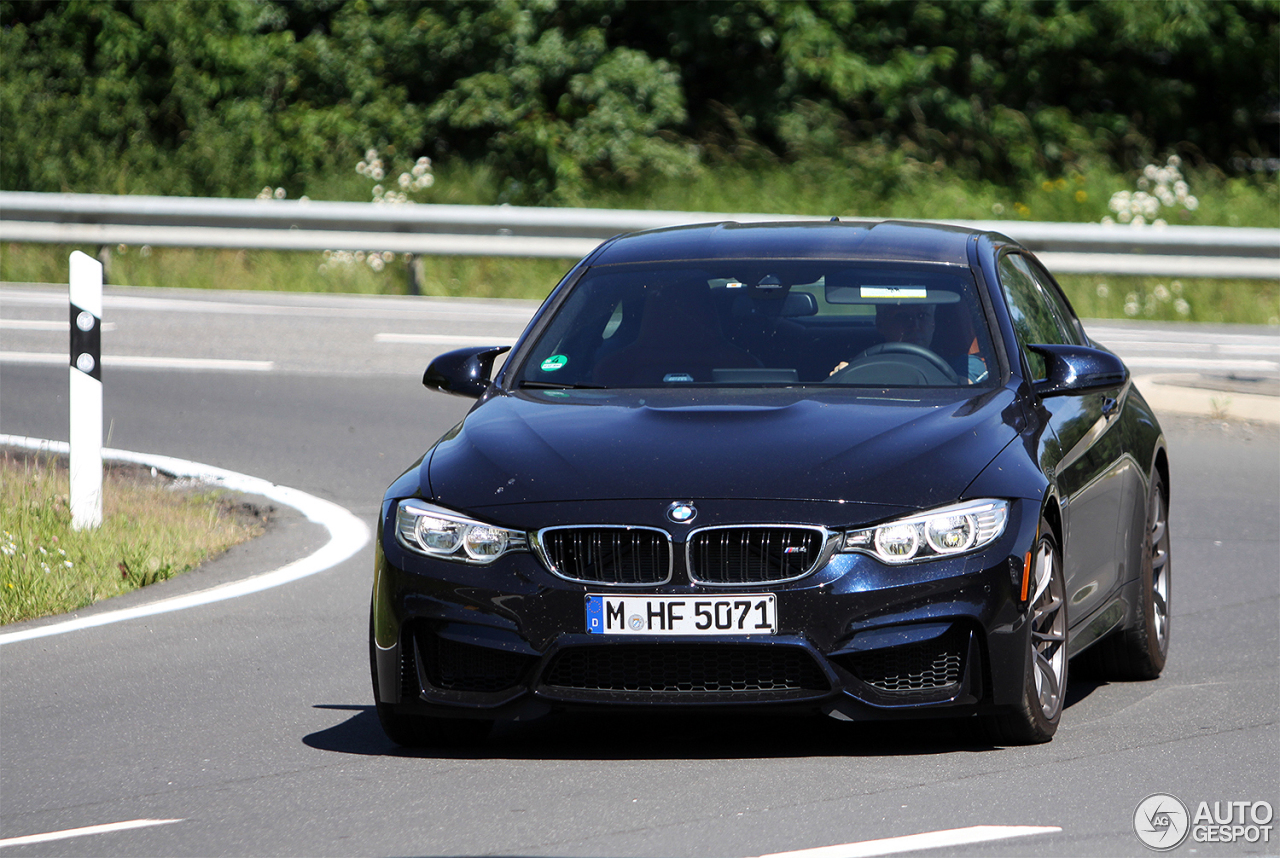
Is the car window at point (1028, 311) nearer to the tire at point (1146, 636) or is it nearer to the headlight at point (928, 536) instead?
the tire at point (1146, 636)

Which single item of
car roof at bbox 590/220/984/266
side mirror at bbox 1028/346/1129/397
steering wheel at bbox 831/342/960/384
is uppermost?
car roof at bbox 590/220/984/266

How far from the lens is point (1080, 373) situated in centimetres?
596

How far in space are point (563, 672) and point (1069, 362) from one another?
6.32 ft

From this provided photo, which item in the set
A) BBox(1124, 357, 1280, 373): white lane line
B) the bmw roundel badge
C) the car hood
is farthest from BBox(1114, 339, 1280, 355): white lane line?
the bmw roundel badge

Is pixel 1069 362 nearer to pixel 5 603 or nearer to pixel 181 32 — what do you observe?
pixel 5 603

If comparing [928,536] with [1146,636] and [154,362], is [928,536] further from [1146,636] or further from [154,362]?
[154,362]

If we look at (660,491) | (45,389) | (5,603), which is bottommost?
(45,389)

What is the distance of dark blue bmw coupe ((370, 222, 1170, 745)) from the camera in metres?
5.08

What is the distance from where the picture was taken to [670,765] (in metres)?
5.32

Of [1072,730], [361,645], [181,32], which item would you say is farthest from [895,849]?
[181,32]

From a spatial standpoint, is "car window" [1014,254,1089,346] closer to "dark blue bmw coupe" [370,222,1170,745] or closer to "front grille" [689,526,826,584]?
"dark blue bmw coupe" [370,222,1170,745]

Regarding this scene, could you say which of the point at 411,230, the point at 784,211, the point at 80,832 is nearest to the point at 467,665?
the point at 80,832
